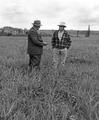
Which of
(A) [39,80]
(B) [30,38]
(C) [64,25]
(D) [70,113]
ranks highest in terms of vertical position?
(C) [64,25]

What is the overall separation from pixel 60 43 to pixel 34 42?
35.7 inches

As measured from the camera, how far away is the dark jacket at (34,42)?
195 inches

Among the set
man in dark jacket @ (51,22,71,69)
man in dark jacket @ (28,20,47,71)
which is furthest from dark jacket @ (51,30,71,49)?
man in dark jacket @ (28,20,47,71)

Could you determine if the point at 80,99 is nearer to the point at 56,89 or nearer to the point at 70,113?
the point at 70,113

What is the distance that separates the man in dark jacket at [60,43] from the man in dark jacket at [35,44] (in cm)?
63

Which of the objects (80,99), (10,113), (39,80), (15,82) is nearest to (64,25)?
(39,80)

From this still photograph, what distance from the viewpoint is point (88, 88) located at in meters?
3.70

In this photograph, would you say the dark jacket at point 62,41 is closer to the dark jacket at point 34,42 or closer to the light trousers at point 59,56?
the light trousers at point 59,56

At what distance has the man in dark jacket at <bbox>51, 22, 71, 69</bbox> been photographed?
5.43m

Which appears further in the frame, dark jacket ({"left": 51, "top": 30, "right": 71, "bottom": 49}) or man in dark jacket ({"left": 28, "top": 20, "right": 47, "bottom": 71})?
dark jacket ({"left": 51, "top": 30, "right": 71, "bottom": 49})

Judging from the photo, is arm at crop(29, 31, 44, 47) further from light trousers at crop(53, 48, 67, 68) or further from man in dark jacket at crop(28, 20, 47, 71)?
light trousers at crop(53, 48, 67, 68)

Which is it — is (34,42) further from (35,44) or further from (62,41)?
(62,41)

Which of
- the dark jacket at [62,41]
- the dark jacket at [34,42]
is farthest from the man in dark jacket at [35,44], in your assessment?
the dark jacket at [62,41]

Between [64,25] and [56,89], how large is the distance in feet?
7.36
